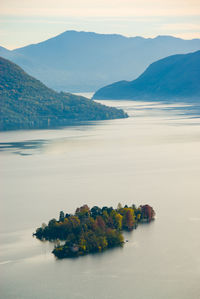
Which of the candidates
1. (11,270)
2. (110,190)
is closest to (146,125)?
(110,190)

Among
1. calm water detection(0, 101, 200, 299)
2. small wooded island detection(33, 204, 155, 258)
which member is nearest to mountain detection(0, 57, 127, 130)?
calm water detection(0, 101, 200, 299)

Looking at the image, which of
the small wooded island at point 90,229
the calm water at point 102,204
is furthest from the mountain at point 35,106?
the small wooded island at point 90,229

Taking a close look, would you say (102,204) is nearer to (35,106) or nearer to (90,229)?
(90,229)

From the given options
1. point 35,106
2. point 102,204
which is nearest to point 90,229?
point 102,204

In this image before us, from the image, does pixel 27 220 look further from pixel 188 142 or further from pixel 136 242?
pixel 188 142

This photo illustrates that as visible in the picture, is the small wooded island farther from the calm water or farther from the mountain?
the mountain

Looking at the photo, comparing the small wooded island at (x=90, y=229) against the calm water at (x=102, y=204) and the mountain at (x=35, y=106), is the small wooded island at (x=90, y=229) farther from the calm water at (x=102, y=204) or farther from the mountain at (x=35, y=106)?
the mountain at (x=35, y=106)
